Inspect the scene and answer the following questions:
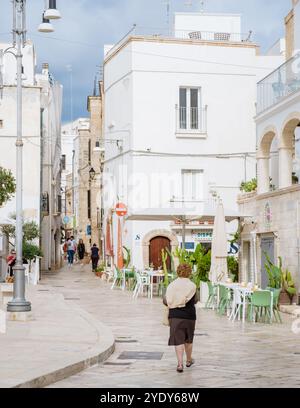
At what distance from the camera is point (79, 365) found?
468 inches

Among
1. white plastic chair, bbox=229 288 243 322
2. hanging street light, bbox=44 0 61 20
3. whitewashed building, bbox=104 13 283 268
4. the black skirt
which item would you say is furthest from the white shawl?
whitewashed building, bbox=104 13 283 268

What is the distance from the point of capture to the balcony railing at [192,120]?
128 ft

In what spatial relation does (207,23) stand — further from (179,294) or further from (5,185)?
(179,294)

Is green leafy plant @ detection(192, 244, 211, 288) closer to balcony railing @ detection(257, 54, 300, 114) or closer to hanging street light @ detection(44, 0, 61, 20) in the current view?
balcony railing @ detection(257, 54, 300, 114)

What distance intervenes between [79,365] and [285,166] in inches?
569

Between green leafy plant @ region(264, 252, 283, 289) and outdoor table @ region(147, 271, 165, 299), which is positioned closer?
green leafy plant @ region(264, 252, 283, 289)

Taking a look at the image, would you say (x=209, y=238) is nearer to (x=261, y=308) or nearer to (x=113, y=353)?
(x=261, y=308)

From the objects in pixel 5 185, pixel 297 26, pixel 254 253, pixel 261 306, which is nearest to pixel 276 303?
pixel 261 306

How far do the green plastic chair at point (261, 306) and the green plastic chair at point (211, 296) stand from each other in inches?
108

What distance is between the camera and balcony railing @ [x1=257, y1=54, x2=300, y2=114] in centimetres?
2434

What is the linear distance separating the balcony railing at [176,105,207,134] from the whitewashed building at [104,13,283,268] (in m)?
0.05

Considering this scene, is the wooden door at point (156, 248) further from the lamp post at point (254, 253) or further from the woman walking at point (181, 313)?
the woman walking at point (181, 313)

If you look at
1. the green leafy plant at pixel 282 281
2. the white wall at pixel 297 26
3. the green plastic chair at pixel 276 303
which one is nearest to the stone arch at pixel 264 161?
the white wall at pixel 297 26
